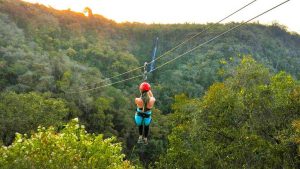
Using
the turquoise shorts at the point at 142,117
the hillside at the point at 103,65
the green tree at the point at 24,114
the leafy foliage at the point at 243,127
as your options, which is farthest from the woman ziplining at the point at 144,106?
the green tree at the point at 24,114

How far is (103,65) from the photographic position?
6888 centimetres

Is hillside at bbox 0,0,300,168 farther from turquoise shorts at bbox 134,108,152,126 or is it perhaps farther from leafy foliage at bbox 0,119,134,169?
turquoise shorts at bbox 134,108,152,126

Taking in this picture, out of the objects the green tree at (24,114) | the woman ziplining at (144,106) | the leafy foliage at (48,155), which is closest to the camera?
the woman ziplining at (144,106)

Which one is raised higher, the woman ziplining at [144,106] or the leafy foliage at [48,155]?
the woman ziplining at [144,106]

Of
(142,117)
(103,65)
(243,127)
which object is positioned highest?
(142,117)

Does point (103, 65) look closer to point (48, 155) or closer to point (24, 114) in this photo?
point (24, 114)

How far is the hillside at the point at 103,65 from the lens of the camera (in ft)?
119

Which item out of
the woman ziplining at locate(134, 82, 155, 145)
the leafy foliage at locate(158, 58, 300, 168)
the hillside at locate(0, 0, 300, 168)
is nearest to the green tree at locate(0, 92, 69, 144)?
the hillside at locate(0, 0, 300, 168)

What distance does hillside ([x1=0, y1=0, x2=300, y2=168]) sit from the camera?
36406 mm

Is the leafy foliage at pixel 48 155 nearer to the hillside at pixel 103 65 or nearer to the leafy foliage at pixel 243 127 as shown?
the leafy foliage at pixel 243 127

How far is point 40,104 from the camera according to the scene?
35688 millimetres

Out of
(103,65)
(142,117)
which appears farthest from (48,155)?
(103,65)

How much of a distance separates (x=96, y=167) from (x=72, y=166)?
2131 mm

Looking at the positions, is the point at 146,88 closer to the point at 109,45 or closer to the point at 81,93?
the point at 81,93
